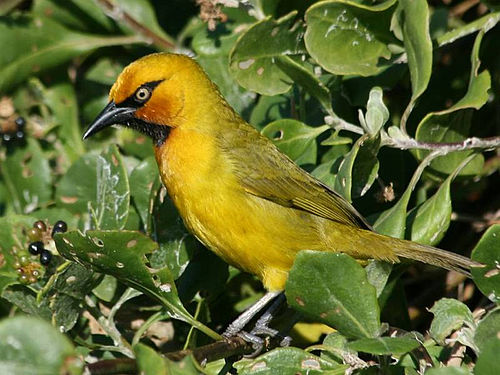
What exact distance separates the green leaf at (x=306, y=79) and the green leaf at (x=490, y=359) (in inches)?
61.8

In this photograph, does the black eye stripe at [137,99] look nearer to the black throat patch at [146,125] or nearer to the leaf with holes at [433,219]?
the black throat patch at [146,125]

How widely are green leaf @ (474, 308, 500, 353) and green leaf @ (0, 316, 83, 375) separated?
1.40m

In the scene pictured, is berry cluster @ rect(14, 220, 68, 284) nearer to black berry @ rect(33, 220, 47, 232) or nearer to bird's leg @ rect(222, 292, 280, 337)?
black berry @ rect(33, 220, 47, 232)

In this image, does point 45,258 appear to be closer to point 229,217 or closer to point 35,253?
point 35,253

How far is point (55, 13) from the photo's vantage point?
525cm

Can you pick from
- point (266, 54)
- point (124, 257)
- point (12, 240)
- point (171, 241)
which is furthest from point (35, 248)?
point (266, 54)

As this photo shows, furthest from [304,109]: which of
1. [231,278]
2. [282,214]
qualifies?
[231,278]

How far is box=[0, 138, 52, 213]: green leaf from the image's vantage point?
477cm

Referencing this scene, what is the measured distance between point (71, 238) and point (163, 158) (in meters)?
0.92

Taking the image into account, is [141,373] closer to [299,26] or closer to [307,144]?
[307,144]

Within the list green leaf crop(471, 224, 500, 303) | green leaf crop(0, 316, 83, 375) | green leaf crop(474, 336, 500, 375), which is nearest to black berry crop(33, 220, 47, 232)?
green leaf crop(0, 316, 83, 375)

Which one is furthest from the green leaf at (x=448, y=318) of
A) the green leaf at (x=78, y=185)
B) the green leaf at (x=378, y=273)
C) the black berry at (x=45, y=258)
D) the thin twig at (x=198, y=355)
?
the green leaf at (x=78, y=185)

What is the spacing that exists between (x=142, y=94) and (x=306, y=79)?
0.85 meters

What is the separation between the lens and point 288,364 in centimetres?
292
